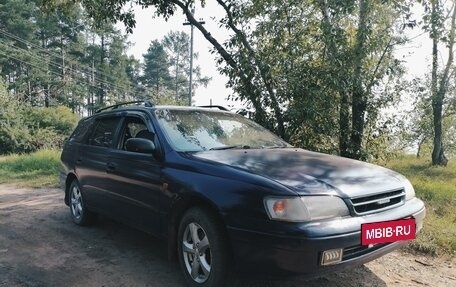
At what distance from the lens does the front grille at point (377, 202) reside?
298cm

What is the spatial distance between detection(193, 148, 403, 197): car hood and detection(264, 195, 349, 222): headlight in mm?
65

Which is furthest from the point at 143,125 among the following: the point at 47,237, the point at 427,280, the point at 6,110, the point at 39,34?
the point at 39,34

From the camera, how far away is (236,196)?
9.68 feet

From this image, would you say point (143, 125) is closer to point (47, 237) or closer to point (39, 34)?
point (47, 237)

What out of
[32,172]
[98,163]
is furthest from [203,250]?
[32,172]

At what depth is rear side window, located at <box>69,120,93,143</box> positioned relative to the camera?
5555 millimetres

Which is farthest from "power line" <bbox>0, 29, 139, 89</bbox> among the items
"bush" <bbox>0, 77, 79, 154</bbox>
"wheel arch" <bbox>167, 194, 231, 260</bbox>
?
"wheel arch" <bbox>167, 194, 231, 260</bbox>

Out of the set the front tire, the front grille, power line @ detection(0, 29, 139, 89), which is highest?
power line @ detection(0, 29, 139, 89)

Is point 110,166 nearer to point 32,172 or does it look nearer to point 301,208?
point 301,208

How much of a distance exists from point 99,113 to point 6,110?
21.0m

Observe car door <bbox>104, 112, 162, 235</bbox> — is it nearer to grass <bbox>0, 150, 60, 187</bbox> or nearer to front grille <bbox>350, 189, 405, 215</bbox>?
front grille <bbox>350, 189, 405, 215</bbox>

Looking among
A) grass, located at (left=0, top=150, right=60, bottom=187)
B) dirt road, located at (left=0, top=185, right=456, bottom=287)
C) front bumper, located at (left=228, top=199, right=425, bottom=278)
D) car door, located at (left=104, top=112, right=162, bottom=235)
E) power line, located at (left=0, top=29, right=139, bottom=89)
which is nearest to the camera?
front bumper, located at (left=228, top=199, right=425, bottom=278)

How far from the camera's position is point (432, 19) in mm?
7125

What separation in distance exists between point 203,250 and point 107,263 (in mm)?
1369
